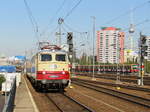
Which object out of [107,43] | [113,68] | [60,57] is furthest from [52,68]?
[107,43]

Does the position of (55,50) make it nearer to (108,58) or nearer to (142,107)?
(142,107)

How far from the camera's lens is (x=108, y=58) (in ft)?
612

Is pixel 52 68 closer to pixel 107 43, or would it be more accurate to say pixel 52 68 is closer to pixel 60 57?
pixel 60 57

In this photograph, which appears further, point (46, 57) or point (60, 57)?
point (60, 57)

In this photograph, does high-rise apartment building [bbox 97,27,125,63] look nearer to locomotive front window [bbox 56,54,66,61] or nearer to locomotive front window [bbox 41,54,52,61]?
locomotive front window [bbox 56,54,66,61]

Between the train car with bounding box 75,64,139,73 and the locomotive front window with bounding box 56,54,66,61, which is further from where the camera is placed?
the train car with bounding box 75,64,139,73

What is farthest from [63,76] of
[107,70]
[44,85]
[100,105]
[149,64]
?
[149,64]

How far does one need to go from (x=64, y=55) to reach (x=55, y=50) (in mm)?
794

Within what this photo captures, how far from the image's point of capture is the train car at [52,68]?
24.1m

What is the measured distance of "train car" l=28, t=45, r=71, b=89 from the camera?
79.2 feet

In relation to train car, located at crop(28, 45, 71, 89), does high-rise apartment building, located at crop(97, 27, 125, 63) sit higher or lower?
higher

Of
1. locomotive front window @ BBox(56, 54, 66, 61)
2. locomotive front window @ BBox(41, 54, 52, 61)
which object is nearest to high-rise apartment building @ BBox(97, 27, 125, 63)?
locomotive front window @ BBox(56, 54, 66, 61)

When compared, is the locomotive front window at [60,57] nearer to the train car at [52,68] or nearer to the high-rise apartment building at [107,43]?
the train car at [52,68]

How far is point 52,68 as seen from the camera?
2427cm
